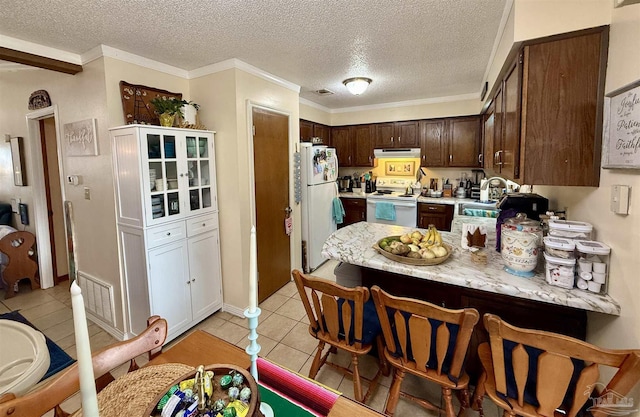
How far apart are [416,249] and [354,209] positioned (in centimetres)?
317

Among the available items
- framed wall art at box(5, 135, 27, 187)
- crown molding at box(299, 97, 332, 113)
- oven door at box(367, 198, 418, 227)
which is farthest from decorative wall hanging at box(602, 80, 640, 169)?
framed wall art at box(5, 135, 27, 187)

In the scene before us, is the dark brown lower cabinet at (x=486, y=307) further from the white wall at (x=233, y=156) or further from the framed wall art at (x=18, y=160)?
the framed wall art at (x=18, y=160)

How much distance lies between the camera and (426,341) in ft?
4.38

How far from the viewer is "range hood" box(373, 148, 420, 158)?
4.73 m

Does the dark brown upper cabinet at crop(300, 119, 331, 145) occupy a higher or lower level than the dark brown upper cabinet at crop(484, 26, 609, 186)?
higher

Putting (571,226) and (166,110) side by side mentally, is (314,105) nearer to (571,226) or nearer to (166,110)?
(166,110)

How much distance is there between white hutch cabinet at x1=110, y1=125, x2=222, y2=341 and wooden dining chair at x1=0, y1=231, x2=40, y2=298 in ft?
6.64

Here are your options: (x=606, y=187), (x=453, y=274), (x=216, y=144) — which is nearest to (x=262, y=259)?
(x=216, y=144)

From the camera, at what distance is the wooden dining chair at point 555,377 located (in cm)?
96

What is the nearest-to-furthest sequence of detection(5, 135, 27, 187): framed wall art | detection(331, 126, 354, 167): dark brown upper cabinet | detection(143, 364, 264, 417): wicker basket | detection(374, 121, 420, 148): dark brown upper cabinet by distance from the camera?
detection(143, 364, 264, 417): wicker basket → detection(5, 135, 27, 187): framed wall art → detection(374, 121, 420, 148): dark brown upper cabinet → detection(331, 126, 354, 167): dark brown upper cabinet

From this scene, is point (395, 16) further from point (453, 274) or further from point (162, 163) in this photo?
point (162, 163)

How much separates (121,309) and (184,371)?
201 centimetres

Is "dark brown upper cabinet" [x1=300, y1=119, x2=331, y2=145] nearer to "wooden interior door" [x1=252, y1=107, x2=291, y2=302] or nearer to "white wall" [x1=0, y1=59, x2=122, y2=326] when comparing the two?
"wooden interior door" [x1=252, y1=107, x2=291, y2=302]

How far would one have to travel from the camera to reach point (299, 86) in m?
3.64
